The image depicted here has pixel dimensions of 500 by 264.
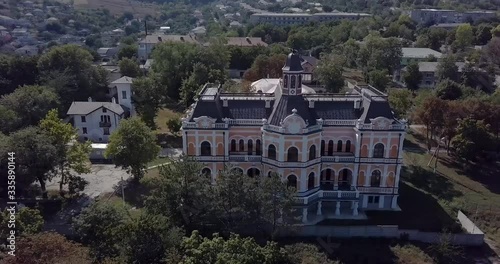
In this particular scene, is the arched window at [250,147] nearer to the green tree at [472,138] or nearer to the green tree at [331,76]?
the green tree at [472,138]

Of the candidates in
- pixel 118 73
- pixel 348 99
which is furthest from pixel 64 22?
pixel 348 99

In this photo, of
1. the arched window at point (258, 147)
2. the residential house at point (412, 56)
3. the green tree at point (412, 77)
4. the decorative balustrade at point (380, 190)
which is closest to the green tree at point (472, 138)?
the decorative balustrade at point (380, 190)

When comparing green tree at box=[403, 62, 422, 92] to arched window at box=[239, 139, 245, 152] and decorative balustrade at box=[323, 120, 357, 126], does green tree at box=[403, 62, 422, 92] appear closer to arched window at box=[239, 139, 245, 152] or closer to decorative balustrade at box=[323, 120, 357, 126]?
decorative balustrade at box=[323, 120, 357, 126]

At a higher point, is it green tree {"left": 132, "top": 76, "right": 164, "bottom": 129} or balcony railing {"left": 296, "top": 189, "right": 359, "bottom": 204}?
green tree {"left": 132, "top": 76, "right": 164, "bottom": 129}

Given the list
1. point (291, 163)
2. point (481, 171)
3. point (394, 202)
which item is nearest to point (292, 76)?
point (291, 163)

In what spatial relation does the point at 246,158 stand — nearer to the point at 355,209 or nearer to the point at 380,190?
the point at 355,209

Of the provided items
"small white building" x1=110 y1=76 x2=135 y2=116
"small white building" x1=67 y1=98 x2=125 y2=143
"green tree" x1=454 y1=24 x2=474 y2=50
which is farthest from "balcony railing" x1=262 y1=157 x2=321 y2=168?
"green tree" x1=454 y1=24 x2=474 y2=50
